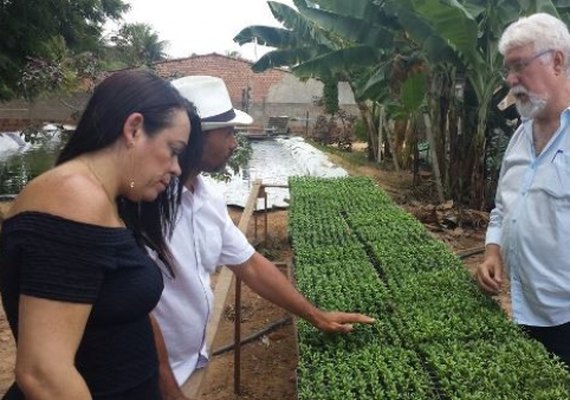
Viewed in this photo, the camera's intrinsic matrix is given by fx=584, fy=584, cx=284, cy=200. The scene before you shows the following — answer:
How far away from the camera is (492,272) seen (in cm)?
241

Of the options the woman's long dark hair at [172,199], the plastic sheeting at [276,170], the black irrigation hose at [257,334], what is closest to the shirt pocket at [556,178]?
the woman's long dark hair at [172,199]

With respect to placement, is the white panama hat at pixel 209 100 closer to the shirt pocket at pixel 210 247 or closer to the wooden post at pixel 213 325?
the shirt pocket at pixel 210 247

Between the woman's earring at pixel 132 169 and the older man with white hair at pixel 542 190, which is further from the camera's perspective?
the older man with white hair at pixel 542 190

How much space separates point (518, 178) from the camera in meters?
2.33

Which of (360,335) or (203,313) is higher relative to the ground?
(203,313)

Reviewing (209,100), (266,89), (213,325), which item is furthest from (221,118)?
(266,89)

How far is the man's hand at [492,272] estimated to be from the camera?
238 cm

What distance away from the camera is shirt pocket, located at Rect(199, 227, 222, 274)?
2055mm

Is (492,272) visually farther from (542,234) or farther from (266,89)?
(266,89)

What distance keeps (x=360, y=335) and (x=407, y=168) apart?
11.6 metres

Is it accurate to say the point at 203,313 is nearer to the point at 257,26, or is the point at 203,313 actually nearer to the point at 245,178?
the point at 257,26

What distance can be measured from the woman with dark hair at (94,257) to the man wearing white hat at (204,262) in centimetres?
43

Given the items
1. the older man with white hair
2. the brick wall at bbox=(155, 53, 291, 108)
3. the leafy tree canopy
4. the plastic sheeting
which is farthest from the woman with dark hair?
the brick wall at bbox=(155, 53, 291, 108)

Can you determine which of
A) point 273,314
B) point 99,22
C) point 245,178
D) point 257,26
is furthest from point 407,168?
point 99,22
